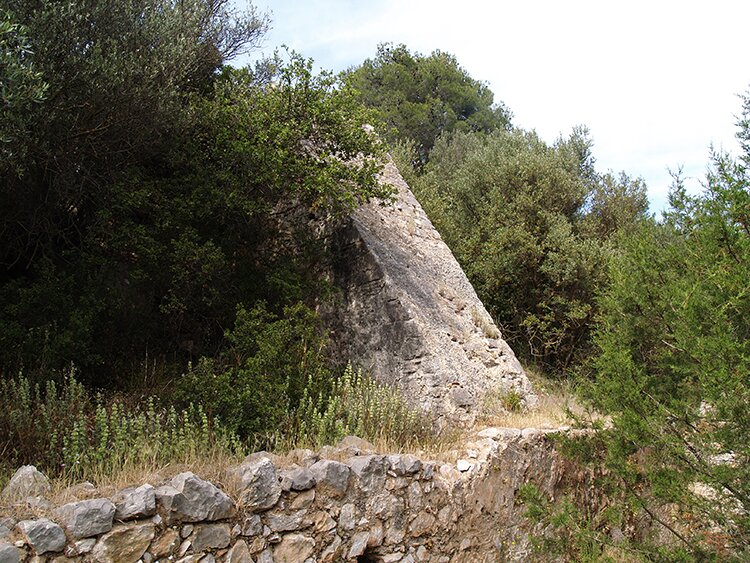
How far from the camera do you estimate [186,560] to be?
4617 millimetres

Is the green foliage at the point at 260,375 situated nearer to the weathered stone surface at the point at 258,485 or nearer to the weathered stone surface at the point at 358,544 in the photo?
the weathered stone surface at the point at 258,485

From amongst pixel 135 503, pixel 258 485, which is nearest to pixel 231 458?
pixel 258 485

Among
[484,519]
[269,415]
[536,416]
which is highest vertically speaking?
[269,415]

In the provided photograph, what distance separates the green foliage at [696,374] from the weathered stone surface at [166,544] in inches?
168

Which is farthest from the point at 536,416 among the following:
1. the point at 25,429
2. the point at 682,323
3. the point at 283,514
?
the point at 25,429

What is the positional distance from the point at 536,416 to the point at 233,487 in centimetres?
521

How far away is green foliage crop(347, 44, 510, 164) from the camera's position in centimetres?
2870

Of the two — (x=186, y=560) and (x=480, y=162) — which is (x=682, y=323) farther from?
(x=480, y=162)

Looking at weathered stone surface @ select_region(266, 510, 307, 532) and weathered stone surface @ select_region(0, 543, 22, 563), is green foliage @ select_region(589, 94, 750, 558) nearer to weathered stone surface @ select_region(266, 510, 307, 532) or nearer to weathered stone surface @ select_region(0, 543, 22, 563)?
weathered stone surface @ select_region(266, 510, 307, 532)

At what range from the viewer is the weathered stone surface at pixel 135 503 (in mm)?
4359

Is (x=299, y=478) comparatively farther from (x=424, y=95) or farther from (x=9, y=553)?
(x=424, y=95)

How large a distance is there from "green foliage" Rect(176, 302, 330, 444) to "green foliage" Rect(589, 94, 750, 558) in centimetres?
340

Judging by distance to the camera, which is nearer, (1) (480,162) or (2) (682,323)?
(2) (682,323)

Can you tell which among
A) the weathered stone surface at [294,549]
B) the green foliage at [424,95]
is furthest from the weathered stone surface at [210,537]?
the green foliage at [424,95]
